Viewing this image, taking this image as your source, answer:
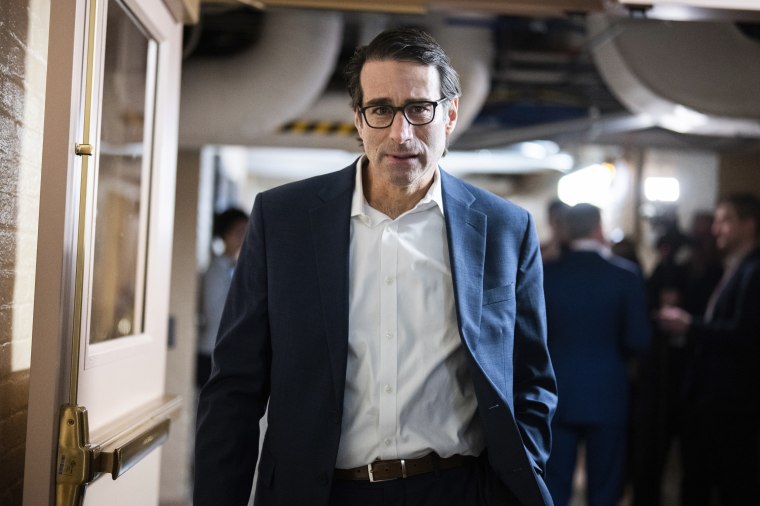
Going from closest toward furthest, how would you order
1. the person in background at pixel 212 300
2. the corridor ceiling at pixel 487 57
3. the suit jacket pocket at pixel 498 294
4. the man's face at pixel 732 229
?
the suit jacket pocket at pixel 498 294 < the corridor ceiling at pixel 487 57 < the man's face at pixel 732 229 < the person in background at pixel 212 300

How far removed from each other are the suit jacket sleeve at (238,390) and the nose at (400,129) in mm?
336

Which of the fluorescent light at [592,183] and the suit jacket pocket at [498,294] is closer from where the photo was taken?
the suit jacket pocket at [498,294]

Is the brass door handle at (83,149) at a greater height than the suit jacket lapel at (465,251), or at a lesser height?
greater

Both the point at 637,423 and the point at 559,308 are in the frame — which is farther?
the point at 637,423

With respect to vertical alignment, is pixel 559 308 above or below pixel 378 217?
below

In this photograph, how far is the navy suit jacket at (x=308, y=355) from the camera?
5.80 feet

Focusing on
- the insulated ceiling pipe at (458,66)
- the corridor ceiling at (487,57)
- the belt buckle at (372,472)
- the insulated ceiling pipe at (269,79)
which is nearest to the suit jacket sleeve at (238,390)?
the belt buckle at (372,472)

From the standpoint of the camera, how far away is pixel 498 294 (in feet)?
6.19

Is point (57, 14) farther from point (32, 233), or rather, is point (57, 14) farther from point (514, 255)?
point (514, 255)

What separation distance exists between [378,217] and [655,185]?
7.21 meters

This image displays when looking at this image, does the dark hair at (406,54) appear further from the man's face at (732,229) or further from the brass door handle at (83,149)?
the man's face at (732,229)

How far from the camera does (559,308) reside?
4.07 metres

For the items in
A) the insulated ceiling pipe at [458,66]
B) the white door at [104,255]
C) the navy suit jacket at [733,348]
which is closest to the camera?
the white door at [104,255]

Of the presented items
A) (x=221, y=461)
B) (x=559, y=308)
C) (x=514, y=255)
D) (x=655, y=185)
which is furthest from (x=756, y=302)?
(x=655, y=185)
